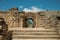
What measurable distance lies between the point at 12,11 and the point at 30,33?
7404 millimetres

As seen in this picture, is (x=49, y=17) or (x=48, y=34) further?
(x=49, y=17)

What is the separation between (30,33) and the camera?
7.36 meters

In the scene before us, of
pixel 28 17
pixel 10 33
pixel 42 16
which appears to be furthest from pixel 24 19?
pixel 10 33

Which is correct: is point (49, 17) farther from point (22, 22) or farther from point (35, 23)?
point (22, 22)

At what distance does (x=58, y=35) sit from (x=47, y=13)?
23.5ft

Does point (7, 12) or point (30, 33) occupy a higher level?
point (7, 12)

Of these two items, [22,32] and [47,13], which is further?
[47,13]

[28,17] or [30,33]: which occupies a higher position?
[28,17]

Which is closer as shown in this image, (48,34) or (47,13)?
(48,34)

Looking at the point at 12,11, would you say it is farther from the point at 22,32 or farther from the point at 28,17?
the point at 22,32

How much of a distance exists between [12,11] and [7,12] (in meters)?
0.44

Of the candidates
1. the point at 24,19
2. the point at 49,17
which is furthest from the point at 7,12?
the point at 49,17

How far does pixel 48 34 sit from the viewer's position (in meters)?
7.30

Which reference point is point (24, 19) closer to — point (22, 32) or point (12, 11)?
point (12, 11)
